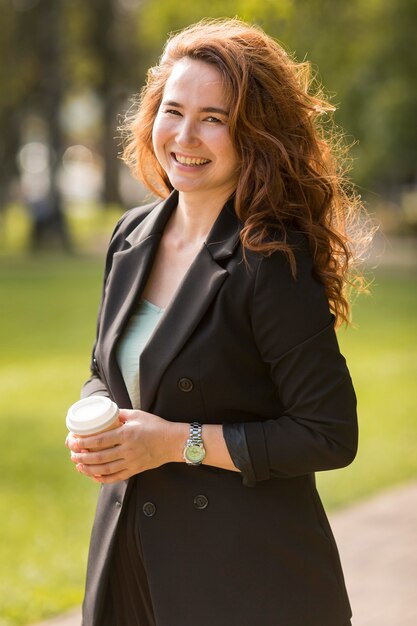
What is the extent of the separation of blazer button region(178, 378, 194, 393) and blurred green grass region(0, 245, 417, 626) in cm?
283

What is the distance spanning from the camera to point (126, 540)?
2650 mm

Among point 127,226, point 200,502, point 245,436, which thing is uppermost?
point 127,226

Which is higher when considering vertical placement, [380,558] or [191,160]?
[191,160]

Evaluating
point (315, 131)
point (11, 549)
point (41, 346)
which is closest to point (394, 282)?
point (41, 346)

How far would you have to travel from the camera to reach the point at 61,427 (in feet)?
31.3

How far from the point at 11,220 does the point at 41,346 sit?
27.2 meters

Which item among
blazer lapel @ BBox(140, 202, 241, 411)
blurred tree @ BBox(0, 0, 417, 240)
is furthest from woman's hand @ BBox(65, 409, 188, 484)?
blurred tree @ BBox(0, 0, 417, 240)

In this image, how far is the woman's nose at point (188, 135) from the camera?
2.54 m

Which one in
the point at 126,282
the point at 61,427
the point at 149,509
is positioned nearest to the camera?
the point at 149,509

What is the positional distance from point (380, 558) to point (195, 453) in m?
3.44

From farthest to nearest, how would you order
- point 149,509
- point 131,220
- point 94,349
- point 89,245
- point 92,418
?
point 89,245, point 131,220, point 94,349, point 149,509, point 92,418

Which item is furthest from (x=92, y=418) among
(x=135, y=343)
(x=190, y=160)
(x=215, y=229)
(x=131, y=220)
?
(x=131, y=220)

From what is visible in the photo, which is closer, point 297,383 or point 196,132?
point 297,383

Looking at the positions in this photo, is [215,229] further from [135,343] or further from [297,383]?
[297,383]
